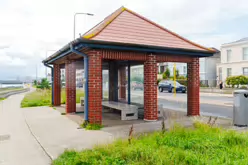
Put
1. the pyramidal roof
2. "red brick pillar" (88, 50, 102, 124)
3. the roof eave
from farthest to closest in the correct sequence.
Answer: the pyramidal roof
"red brick pillar" (88, 50, 102, 124)
the roof eave

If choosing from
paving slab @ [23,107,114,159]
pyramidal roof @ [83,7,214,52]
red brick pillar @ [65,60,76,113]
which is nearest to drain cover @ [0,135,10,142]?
paving slab @ [23,107,114,159]

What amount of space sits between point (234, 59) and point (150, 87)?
101 ft

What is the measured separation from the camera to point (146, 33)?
31.1 feet

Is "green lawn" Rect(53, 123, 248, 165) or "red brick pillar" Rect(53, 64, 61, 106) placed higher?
"red brick pillar" Rect(53, 64, 61, 106)

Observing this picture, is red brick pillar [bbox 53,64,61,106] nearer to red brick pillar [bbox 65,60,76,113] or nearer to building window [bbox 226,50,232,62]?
red brick pillar [bbox 65,60,76,113]

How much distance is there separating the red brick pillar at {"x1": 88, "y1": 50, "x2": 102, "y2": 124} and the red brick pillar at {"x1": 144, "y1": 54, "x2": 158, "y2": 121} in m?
2.03

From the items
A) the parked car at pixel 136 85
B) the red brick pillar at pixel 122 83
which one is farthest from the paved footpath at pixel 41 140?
the red brick pillar at pixel 122 83

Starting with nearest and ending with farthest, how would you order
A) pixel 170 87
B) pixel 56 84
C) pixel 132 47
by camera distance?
1. pixel 132 47
2. pixel 56 84
3. pixel 170 87

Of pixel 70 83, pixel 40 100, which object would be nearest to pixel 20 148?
pixel 70 83

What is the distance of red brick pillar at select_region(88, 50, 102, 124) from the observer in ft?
25.5

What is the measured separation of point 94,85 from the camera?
309 inches

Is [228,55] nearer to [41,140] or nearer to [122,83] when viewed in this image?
[122,83]

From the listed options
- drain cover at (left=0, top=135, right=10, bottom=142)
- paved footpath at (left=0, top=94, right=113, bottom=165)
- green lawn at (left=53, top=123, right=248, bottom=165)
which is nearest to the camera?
green lawn at (left=53, top=123, right=248, bottom=165)

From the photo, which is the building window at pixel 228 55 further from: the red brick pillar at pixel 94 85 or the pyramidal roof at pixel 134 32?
the red brick pillar at pixel 94 85
